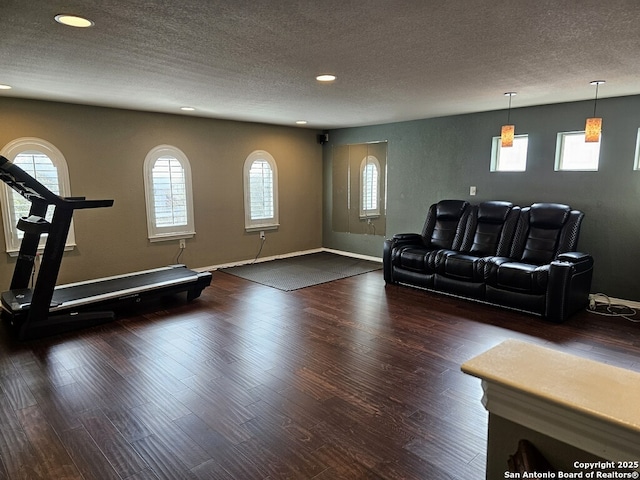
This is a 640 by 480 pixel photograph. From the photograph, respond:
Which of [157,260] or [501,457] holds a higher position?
[501,457]

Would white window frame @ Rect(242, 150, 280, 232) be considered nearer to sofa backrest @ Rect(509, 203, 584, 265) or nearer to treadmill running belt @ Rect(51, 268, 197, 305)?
treadmill running belt @ Rect(51, 268, 197, 305)

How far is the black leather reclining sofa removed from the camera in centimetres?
424

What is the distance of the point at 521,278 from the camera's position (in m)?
4.36

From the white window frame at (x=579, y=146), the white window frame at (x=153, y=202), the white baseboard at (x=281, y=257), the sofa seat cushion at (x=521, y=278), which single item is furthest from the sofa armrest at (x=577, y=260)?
the white window frame at (x=153, y=202)

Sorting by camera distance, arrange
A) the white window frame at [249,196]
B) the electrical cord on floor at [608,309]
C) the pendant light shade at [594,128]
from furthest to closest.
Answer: the white window frame at [249,196] → the electrical cord on floor at [608,309] → the pendant light shade at [594,128]

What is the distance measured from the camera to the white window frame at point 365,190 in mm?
7125

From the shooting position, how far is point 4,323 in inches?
164

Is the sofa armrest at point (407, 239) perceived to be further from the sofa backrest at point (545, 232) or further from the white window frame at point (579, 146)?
the white window frame at point (579, 146)

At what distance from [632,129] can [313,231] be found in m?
5.15

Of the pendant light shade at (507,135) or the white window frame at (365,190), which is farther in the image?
the white window frame at (365,190)

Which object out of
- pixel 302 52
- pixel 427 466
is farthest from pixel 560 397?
pixel 302 52

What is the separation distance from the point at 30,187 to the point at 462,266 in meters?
4.54

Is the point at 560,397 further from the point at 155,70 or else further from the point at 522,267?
the point at 522,267

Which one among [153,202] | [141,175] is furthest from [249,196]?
[141,175]
